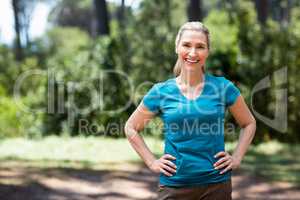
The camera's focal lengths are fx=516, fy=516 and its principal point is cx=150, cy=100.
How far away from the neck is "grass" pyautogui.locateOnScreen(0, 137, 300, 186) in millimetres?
5707

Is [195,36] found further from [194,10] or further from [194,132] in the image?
[194,10]

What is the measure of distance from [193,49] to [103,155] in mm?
7888

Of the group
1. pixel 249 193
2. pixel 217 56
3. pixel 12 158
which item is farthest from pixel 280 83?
pixel 12 158

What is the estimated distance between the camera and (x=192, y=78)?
267 cm

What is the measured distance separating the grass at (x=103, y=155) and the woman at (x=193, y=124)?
5.64 metres

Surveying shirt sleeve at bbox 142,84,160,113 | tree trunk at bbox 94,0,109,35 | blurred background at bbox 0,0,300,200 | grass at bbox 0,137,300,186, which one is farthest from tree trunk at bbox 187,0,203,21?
shirt sleeve at bbox 142,84,160,113

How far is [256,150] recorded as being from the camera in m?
11.8

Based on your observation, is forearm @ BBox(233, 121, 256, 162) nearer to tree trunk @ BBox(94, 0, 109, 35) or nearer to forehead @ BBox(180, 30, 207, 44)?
forehead @ BBox(180, 30, 207, 44)

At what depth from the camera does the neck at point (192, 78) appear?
2.66 m

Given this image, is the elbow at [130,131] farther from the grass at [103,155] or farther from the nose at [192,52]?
the grass at [103,155]

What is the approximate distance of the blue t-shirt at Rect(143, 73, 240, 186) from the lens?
101 inches

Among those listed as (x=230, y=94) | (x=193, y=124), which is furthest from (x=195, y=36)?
(x=193, y=124)

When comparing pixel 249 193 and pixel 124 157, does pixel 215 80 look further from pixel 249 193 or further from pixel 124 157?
pixel 124 157

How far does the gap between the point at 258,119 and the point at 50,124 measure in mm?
5365
